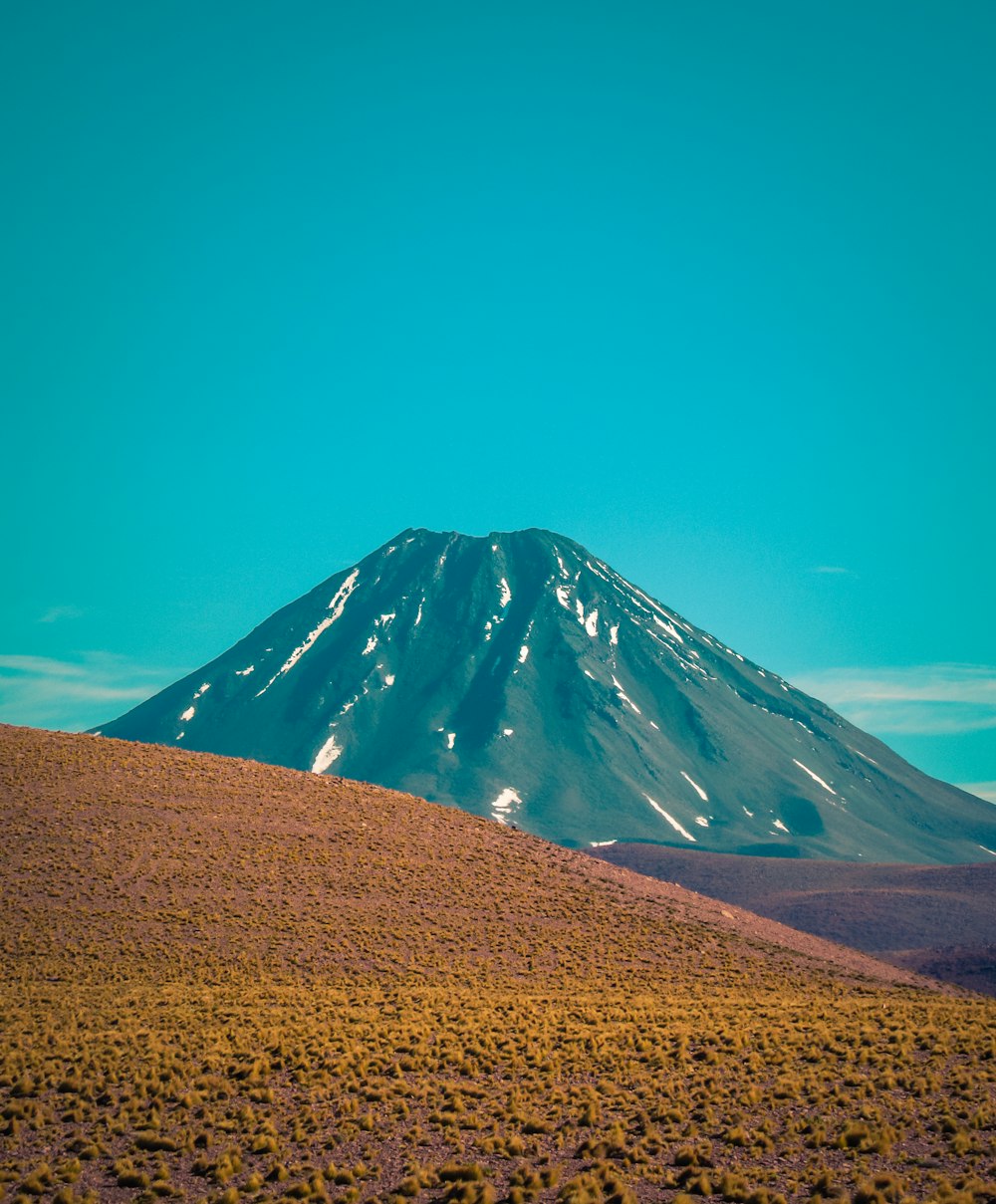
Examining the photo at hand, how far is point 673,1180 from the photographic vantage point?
18484mm

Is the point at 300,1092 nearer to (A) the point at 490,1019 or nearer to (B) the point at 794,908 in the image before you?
(A) the point at 490,1019

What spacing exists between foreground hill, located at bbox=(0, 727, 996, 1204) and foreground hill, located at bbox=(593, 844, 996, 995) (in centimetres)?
5991

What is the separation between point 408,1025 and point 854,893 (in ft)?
431

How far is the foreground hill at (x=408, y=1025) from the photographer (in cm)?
1945

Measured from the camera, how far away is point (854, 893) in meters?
146

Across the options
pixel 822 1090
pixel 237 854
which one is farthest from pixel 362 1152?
pixel 237 854

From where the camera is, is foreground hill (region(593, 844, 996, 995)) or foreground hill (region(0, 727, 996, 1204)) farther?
foreground hill (region(593, 844, 996, 995))

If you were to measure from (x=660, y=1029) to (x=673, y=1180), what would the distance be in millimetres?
11314

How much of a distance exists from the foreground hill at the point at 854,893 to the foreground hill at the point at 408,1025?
5991 centimetres

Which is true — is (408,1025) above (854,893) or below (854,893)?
below

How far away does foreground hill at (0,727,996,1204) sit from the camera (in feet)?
63.8

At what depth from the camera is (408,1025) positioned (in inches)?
1191

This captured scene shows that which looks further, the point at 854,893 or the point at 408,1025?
the point at 854,893

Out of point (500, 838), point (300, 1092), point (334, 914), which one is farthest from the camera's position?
→ point (500, 838)
